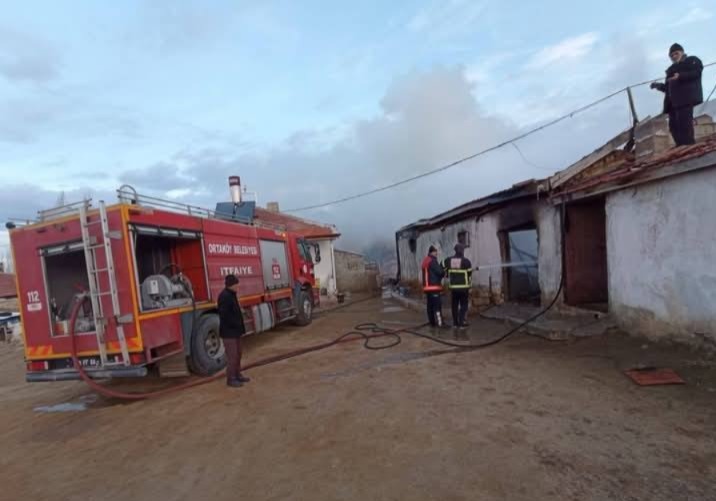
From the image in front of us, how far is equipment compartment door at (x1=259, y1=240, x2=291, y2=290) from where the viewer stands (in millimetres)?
9766

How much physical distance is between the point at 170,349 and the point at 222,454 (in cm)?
275

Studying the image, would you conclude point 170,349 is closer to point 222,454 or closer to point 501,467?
point 222,454

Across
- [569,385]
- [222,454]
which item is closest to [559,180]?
[569,385]

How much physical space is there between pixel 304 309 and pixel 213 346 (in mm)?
4806

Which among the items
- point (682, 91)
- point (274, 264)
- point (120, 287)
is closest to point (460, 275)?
point (274, 264)

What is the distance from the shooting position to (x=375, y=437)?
4.05 meters

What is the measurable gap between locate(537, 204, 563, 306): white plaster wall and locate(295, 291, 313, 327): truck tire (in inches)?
242

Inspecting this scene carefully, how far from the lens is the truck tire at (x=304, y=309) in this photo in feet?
38.4

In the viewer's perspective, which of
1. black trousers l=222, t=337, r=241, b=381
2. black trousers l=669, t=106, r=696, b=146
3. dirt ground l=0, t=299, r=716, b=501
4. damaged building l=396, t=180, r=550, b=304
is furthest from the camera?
damaged building l=396, t=180, r=550, b=304

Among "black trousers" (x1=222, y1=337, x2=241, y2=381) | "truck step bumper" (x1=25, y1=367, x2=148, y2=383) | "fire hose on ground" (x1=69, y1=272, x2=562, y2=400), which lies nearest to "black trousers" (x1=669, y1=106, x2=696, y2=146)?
"fire hose on ground" (x1=69, y1=272, x2=562, y2=400)

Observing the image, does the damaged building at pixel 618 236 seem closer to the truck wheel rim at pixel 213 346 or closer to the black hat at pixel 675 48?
the black hat at pixel 675 48

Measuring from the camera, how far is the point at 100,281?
227 inches

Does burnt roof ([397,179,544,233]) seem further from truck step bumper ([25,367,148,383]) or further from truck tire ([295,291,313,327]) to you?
truck step bumper ([25,367,148,383])

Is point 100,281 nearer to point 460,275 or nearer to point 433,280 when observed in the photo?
point 433,280
